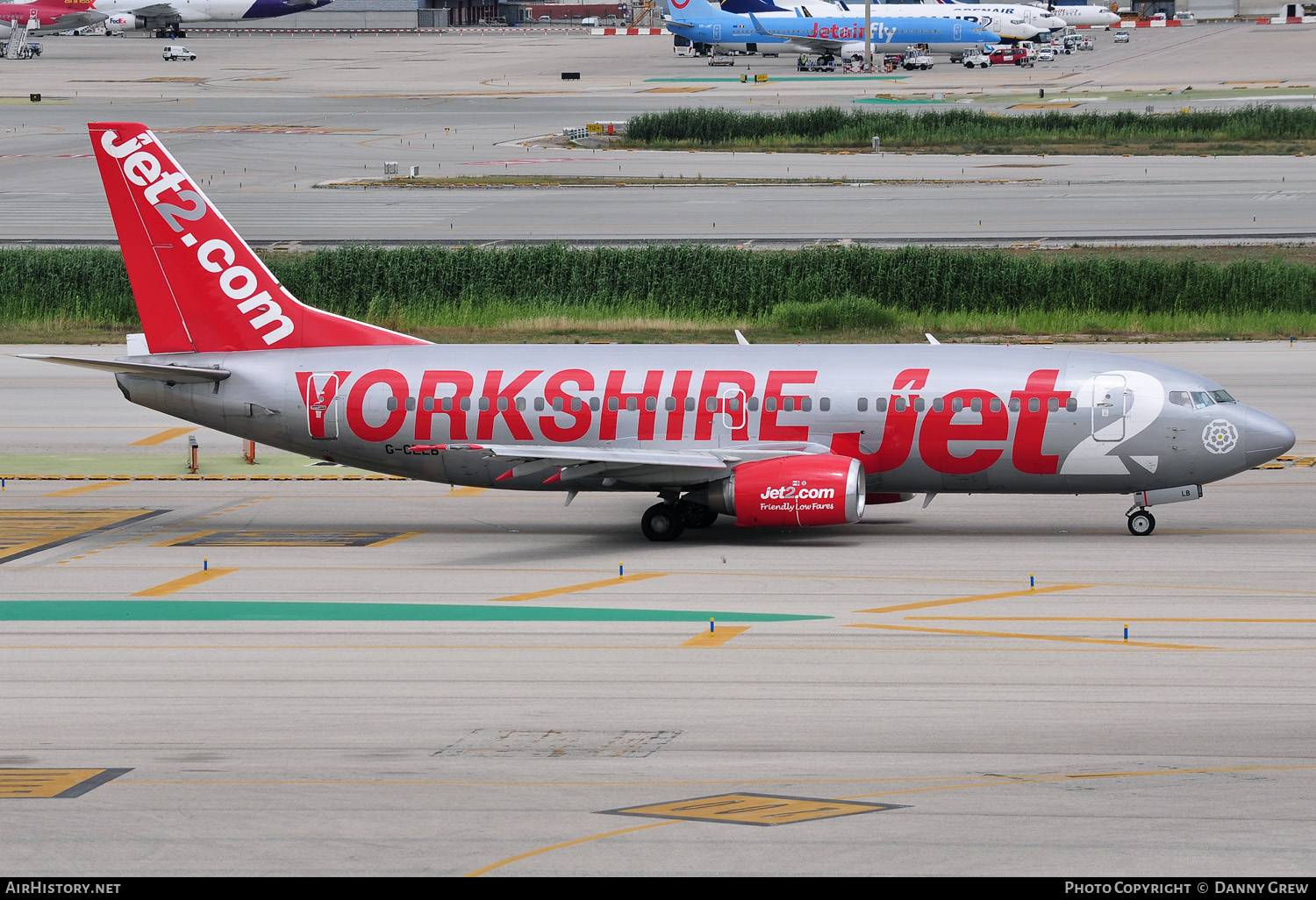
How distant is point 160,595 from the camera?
1179 inches

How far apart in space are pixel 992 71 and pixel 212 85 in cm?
7892

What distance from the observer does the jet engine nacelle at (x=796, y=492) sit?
106 ft

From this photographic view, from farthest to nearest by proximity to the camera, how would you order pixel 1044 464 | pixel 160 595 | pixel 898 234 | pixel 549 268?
pixel 898 234
pixel 549 268
pixel 1044 464
pixel 160 595

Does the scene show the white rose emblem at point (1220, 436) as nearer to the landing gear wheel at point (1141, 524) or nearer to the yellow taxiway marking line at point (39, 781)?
the landing gear wheel at point (1141, 524)

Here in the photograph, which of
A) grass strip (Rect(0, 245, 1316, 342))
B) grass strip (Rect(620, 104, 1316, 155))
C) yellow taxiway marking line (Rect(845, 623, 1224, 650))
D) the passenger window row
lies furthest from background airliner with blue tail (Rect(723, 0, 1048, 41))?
yellow taxiway marking line (Rect(845, 623, 1224, 650))

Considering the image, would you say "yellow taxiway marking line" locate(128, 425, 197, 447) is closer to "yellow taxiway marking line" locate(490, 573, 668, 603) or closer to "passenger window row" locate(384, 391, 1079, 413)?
"passenger window row" locate(384, 391, 1079, 413)

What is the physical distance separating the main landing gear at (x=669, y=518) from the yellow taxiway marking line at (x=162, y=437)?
1811cm

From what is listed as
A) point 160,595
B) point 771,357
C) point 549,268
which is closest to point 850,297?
point 549,268

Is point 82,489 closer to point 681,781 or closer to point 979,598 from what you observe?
point 979,598

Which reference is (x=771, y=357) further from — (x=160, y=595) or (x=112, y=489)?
(x=112, y=489)

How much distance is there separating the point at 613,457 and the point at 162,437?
64.1 ft

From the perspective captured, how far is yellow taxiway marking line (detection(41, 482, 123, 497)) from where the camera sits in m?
39.5

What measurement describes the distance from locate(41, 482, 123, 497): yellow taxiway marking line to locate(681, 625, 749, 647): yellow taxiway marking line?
19972mm

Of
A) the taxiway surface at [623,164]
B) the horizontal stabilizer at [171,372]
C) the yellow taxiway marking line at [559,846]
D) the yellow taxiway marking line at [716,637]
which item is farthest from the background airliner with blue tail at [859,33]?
the yellow taxiway marking line at [559,846]
